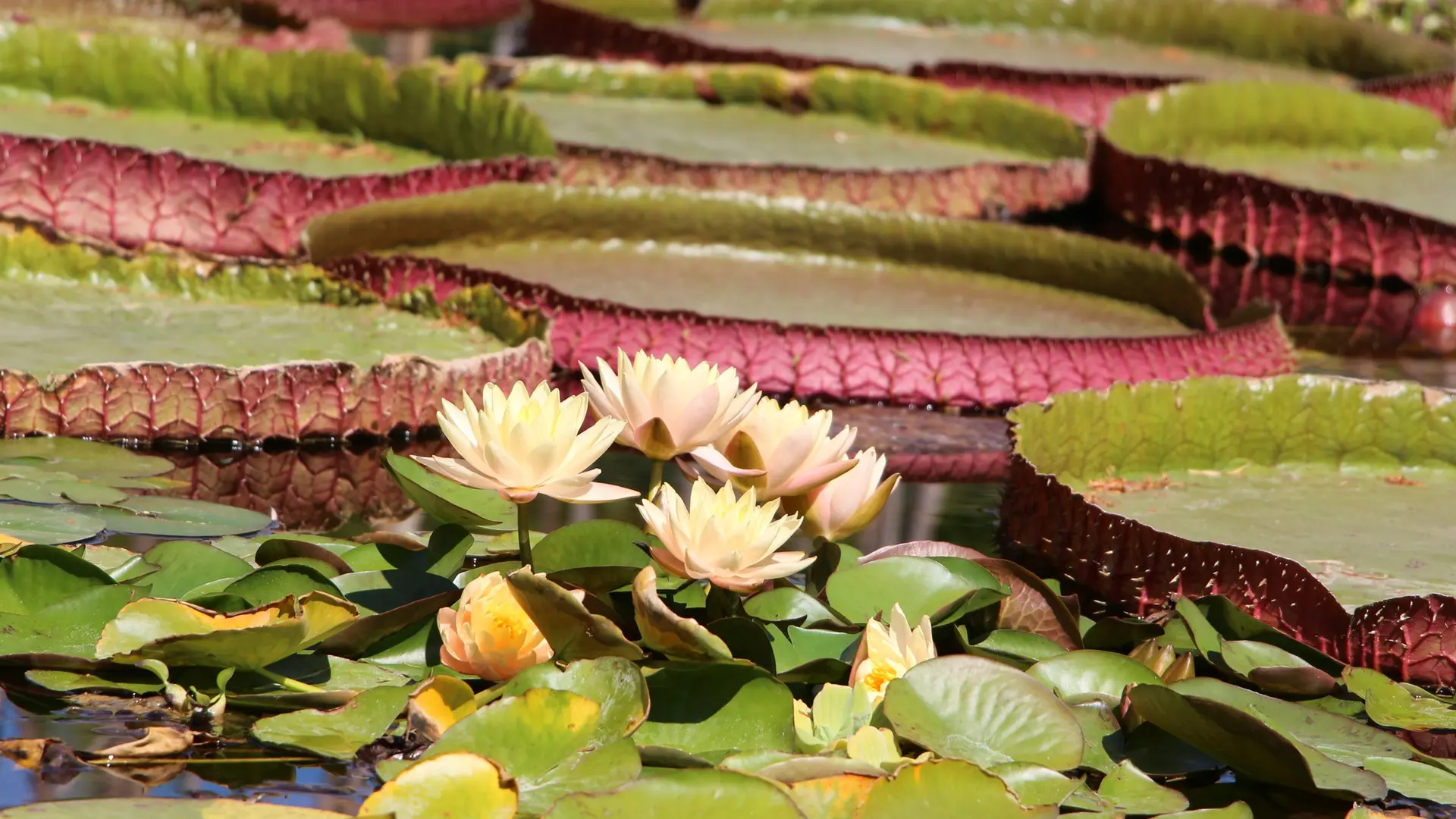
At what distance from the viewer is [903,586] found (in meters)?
2.10

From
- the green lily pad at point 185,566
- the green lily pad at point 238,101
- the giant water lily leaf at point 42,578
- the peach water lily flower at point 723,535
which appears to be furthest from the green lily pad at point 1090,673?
the green lily pad at point 238,101

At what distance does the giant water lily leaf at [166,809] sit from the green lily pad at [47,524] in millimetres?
734

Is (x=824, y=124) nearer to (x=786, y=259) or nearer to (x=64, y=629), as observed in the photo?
(x=786, y=259)

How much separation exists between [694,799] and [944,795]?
0.77 feet

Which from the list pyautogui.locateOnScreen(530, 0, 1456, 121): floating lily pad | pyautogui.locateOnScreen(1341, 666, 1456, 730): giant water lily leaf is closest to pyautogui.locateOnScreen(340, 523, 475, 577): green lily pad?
pyautogui.locateOnScreen(1341, 666, 1456, 730): giant water lily leaf

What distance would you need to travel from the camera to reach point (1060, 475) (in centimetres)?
283

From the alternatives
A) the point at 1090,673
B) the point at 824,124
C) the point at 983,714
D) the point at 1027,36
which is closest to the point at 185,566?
the point at 983,714

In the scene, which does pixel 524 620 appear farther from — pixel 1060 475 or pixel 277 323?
pixel 277 323

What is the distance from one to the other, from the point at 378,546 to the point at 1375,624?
1240 mm

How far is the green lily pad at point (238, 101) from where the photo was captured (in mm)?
4918

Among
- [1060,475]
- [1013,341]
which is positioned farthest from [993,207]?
[1060,475]

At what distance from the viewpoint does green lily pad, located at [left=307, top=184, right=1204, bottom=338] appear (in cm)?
405

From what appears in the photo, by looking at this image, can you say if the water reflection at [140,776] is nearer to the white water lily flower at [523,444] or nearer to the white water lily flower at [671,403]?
the white water lily flower at [523,444]

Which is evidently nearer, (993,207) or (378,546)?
(378,546)
